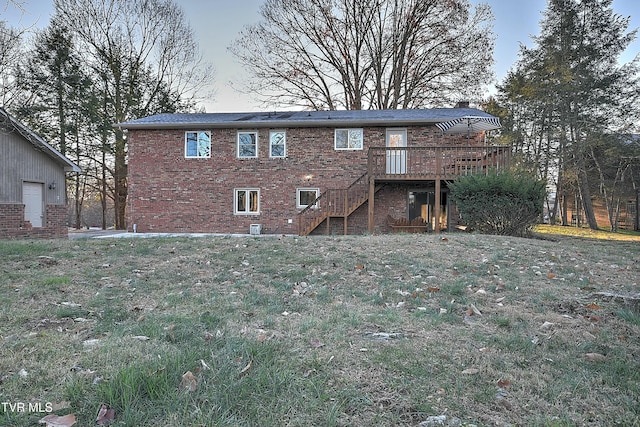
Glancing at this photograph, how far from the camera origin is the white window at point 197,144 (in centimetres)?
1546

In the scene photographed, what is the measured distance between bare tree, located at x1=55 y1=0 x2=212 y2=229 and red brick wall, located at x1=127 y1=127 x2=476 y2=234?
329 inches

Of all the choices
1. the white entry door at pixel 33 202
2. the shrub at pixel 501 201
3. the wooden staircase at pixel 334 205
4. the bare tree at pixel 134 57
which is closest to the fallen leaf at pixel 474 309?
the shrub at pixel 501 201

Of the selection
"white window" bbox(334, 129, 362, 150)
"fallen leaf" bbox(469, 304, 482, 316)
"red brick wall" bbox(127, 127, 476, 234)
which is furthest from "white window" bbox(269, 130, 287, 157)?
"fallen leaf" bbox(469, 304, 482, 316)

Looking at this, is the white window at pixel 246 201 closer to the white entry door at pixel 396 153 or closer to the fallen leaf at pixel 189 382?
the white entry door at pixel 396 153

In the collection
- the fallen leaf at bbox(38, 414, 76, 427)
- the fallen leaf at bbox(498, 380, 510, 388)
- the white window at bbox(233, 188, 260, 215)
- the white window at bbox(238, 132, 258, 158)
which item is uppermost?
the white window at bbox(238, 132, 258, 158)

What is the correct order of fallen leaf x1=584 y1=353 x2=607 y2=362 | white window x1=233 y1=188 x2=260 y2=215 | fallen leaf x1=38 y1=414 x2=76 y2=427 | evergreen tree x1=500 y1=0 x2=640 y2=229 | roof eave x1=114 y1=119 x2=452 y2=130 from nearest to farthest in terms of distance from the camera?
fallen leaf x1=38 y1=414 x2=76 y2=427 → fallen leaf x1=584 y1=353 x2=607 y2=362 → roof eave x1=114 y1=119 x2=452 y2=130 → white window x1=233 y1=188 x2=260 y2=215 → evergreen tree x1=500 y1=0 x2=640 y2=229

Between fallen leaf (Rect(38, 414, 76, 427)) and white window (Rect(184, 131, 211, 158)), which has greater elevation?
white window (Rect(184, 131, 211, 158))

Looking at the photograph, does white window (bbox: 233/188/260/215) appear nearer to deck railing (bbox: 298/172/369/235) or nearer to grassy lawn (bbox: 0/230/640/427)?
deck railing (bbox: 298/172/369/235)

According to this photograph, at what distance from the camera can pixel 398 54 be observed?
21.9m

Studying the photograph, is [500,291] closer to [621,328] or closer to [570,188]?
[621,328]

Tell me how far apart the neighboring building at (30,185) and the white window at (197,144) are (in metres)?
4.67

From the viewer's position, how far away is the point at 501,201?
936 centimetres

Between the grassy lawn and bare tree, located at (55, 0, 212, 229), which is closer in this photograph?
the grassy lawn

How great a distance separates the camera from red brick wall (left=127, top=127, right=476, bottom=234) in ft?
47.8
